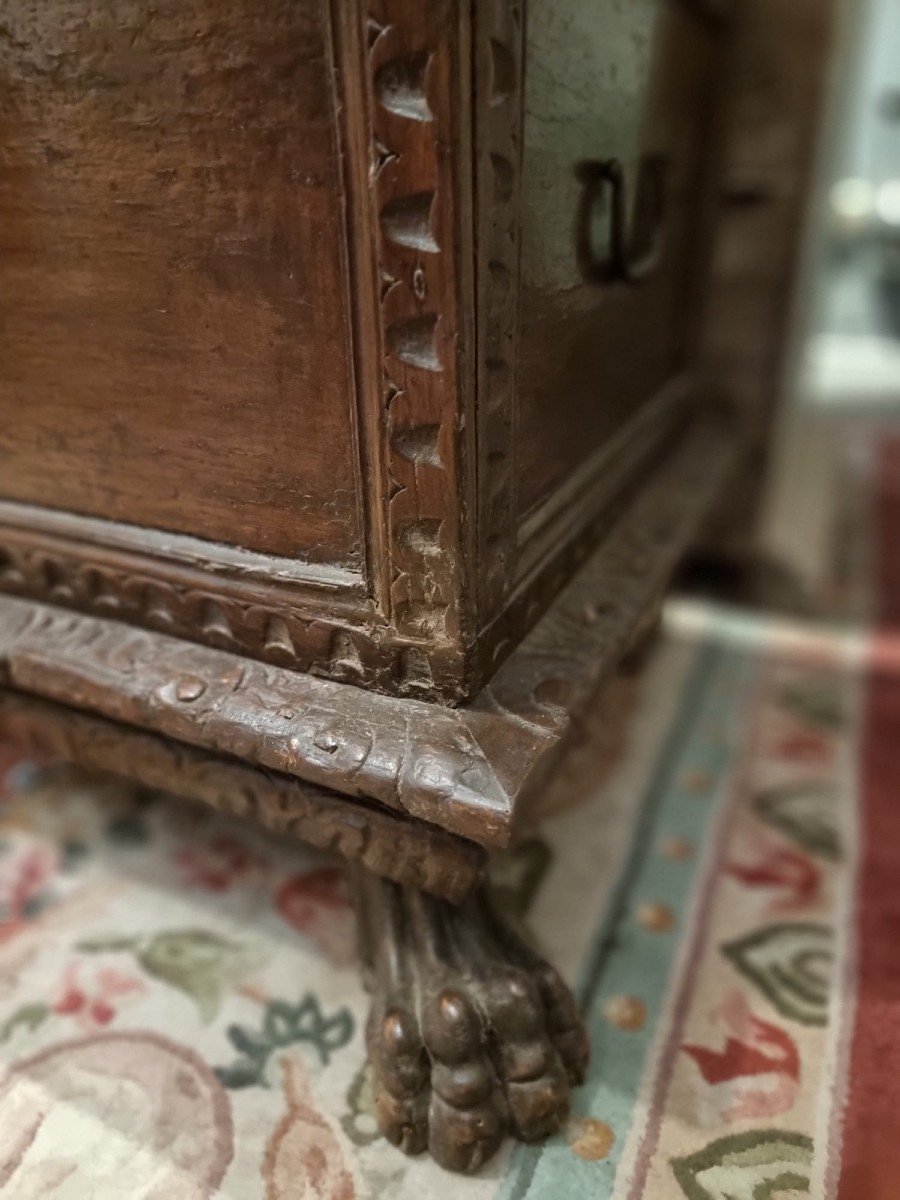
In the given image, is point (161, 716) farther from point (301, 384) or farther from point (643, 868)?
point (643, 868)

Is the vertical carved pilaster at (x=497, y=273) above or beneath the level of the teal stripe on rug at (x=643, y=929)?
above

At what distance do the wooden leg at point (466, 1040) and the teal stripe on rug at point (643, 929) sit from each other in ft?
0.08

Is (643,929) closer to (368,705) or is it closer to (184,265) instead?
(368,705)

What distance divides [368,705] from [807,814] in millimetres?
558

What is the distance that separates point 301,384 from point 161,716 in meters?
0.25

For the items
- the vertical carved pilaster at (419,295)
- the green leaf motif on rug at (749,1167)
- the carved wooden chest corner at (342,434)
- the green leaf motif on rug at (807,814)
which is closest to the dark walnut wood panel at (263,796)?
the carved wooden chest corner at (342,434)

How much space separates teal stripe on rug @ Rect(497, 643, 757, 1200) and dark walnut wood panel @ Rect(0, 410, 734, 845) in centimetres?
19

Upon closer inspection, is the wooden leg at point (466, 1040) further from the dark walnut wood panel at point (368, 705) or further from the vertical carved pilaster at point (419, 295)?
the vertical carved pilaster at point (419, 295)

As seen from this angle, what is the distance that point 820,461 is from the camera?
77.0 inches

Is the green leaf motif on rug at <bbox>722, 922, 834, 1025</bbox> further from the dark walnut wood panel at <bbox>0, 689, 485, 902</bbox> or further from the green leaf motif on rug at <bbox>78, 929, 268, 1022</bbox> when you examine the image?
the green leaf motif on rug at <bbox>78, 929, 268, 1022</bbox>

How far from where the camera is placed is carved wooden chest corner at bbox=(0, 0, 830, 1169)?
0.45 metres

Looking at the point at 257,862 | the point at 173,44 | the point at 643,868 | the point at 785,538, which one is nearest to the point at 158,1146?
the point at 257,862

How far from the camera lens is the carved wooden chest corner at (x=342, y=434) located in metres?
0.45

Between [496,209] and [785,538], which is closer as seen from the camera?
[496,209]
